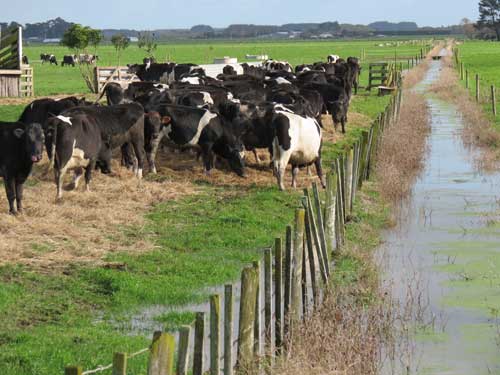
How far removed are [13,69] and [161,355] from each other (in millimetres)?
35247

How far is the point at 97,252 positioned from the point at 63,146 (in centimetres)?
371

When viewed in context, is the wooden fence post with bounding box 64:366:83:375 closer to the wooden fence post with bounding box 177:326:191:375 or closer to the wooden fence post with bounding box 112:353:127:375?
the wooden fence post with bounding box 112:353:127:375

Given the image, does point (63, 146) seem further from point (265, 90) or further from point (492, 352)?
point (265, 90)

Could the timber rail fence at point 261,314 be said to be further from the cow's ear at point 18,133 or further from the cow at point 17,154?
the cow's ear at point 18,133

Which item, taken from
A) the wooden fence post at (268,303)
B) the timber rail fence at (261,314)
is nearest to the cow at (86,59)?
the timber rail fence at (261,314)

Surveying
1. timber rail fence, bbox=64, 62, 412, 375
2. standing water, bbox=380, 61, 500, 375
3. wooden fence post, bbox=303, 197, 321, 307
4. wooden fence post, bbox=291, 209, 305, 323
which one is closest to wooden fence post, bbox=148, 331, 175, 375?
timber rail fence, bbox=64, 62, 412, 375

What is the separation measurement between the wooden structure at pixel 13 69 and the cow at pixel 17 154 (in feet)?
81.3

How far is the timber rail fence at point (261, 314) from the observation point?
6.09m

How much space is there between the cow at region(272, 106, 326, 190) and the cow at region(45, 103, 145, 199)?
248 cm

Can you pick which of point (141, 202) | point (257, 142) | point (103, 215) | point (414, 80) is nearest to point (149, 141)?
point (257, 142)

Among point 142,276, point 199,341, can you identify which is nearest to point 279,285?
point 199,341

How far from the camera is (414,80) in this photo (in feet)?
187

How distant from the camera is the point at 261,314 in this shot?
9.91m

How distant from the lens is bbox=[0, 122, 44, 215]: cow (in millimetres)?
14227
